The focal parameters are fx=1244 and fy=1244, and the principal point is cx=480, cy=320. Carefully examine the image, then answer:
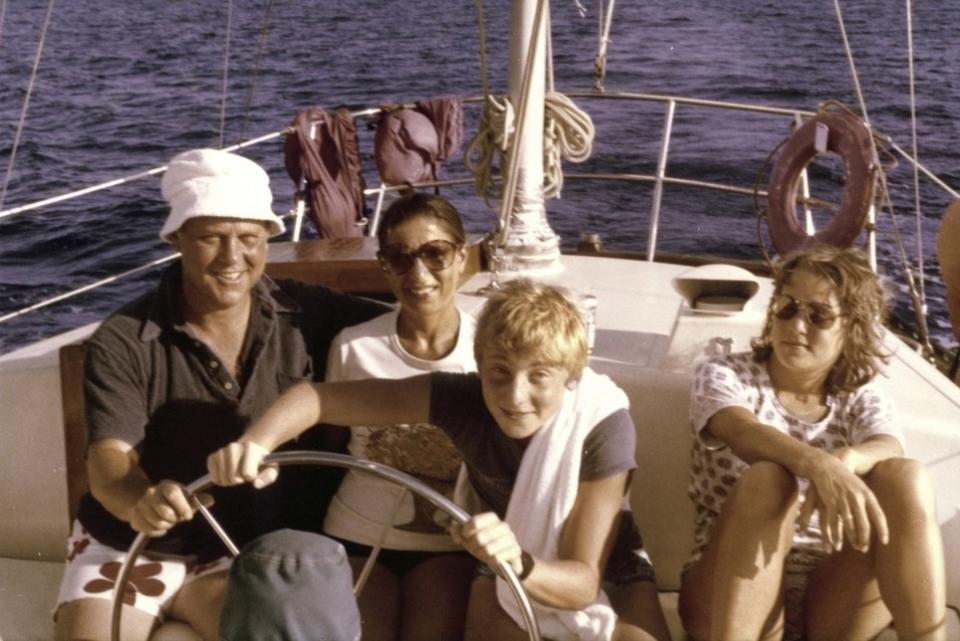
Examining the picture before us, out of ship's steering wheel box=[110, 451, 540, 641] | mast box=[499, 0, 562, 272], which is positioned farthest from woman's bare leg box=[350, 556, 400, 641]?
mast box=[499, 0, 562, 272]

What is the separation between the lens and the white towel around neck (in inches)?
81.7

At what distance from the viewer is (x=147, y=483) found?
215 cm

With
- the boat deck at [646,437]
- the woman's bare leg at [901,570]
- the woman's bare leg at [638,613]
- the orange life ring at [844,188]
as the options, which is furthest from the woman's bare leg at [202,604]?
the orange life ring at [844,188]

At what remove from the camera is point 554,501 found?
6.82 ft

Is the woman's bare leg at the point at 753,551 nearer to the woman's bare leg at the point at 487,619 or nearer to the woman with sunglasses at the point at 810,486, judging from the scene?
the woman with sunglasses at the point at 810,486

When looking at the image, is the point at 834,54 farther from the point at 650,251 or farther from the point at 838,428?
the point at 838,428

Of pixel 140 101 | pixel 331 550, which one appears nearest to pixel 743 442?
pixel 331 550

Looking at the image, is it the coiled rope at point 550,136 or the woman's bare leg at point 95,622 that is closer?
the woman's bare leg at point 95,622

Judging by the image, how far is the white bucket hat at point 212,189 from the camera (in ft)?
7.39

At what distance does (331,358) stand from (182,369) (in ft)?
0.95

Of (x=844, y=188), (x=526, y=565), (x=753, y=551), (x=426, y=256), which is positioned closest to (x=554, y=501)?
(x=526, y=565)

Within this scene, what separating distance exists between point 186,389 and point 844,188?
2.31 metres

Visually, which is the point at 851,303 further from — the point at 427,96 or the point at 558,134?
the point at 427,96

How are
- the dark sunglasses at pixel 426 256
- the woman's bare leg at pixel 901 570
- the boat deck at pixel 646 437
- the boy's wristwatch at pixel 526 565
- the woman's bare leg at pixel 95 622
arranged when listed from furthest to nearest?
1. the boat deck at pixel 646 437
2. the dark sunglasses at pixel 426 256
3. the woman's bare leg at pixel 95 622
4. the woman's bare leg at pixel 901 570
5. the boy's wristwatch at pixel 526 565
